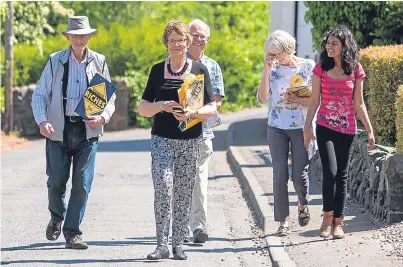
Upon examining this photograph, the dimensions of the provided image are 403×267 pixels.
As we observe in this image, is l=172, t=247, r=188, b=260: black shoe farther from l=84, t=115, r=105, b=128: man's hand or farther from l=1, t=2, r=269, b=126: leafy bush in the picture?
l=1, t=2, r=269, b=126: leafy bush

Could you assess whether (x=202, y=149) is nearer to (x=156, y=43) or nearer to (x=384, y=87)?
(x=384, y=87)

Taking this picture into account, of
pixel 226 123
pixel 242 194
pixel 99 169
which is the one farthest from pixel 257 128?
pixel 242 194

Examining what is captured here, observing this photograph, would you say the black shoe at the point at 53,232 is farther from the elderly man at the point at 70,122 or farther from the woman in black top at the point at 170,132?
the woman in black top at the point at 170,132

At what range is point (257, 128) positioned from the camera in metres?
23.1

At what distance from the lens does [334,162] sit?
9.22 meters

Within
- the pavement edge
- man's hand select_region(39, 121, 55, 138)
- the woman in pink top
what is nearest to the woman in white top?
the woman in pink top

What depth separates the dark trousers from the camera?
9.20 metres

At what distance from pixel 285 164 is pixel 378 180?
1.08 meters

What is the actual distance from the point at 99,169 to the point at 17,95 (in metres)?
9.07

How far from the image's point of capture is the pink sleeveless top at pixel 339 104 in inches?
360

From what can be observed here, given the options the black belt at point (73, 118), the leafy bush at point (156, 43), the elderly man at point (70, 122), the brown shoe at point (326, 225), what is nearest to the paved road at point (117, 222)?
the elderly man at point (70, 122)

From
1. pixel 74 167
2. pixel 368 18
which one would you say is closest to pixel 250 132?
pixel 368 18

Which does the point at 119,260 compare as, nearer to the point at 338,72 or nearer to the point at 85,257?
the point at 85,257

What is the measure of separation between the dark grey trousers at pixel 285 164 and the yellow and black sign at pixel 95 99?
147 centimetres
